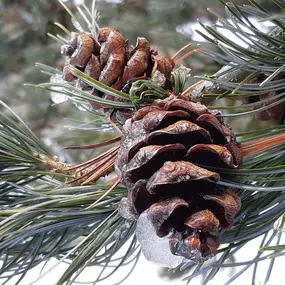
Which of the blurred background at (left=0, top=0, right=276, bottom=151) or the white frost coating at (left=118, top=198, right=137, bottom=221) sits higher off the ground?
the blurred background at (left=0, top=0, right=276, bottom=151)

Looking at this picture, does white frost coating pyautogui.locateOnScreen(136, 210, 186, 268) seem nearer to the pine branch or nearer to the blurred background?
the pine branch

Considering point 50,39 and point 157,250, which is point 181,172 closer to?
point 157,250

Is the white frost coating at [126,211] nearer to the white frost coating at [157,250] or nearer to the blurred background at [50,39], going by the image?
the white frost coating at [157,250]

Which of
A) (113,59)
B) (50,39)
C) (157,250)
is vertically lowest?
(157,250)

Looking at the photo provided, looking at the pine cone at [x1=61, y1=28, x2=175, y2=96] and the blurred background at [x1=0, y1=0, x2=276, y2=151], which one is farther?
the blurred background at [x1=0, y1=0, x2=276, y2=151]

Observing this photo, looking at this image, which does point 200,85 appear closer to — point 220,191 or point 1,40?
point 220,191

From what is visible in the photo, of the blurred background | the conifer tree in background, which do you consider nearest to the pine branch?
the conifer tree in background

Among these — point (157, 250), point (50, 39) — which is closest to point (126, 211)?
point (157, 250)

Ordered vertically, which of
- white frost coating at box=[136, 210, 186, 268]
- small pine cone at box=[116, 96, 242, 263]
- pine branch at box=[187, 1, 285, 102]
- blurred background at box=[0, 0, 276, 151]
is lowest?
white frost coating at box=[136, 210, 186, 268]
